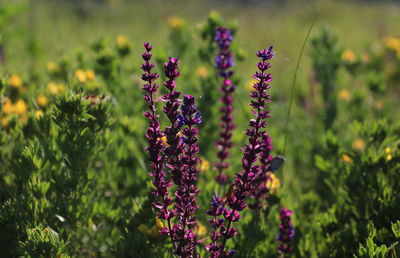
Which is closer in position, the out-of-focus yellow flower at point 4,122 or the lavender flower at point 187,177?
the lavender flower at point 187,177

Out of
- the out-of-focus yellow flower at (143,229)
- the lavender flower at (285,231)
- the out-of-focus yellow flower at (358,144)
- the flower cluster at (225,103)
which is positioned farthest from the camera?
the out-of-focus yellow flower at (358,144)

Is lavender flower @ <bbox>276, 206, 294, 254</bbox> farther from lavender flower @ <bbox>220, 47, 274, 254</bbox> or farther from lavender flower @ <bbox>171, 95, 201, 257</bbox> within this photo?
lavender flower @ <bbox>171, 95, 201, 257</bbox>

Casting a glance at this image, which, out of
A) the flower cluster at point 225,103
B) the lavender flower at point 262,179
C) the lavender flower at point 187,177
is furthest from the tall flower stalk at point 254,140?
the flower cluster at point 225,103

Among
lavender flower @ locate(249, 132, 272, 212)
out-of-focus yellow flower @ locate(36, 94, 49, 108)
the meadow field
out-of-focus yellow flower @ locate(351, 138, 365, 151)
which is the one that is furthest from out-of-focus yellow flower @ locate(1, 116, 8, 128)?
out-of-focus yellow flower @ locate(351, 138, 365, 151)

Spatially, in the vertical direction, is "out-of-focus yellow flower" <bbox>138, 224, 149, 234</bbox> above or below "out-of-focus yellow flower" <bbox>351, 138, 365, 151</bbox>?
below

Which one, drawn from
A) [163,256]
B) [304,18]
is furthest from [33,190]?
[304,18]

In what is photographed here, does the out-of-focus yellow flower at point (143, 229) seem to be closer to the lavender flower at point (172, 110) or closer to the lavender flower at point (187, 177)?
the lavender flower at point (187, 177)

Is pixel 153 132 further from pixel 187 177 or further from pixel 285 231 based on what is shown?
pixel 285 231

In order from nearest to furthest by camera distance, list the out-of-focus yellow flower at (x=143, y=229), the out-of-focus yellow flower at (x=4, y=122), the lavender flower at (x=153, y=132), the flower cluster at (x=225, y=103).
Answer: the lavender flower at (x=153, y=132)
the out-of-focus yellow flower at (x=143, y=229)
the flower cluster at (x=225, y=103)
the out-of-focus yellow flower at (x=4, y=122)

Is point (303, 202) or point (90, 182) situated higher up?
point (303, 202)

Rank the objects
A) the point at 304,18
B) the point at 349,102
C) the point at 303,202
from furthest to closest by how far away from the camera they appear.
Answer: the point at 304,18 → the point at 349,102 → the point at 303,202

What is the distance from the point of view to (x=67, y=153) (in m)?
1.74

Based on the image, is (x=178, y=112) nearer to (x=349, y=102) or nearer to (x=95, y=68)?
(x=95, y=68)

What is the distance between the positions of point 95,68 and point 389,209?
223 centimetres
